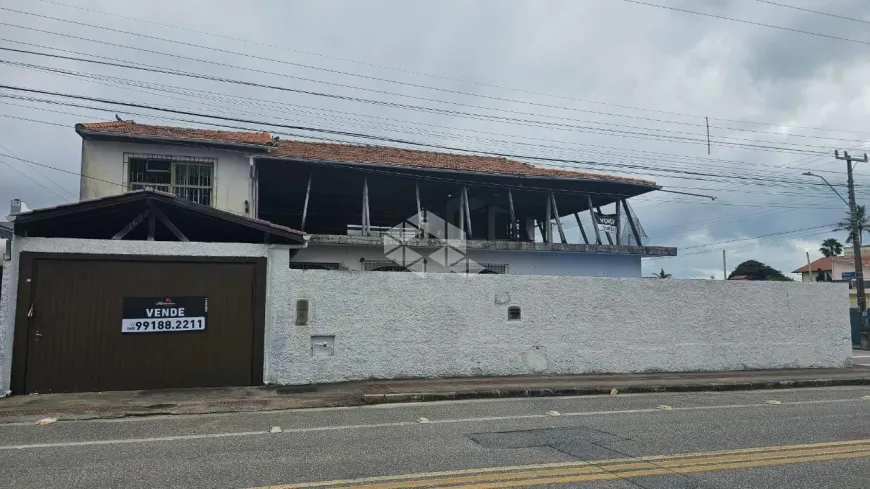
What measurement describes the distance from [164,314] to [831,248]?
67304mm

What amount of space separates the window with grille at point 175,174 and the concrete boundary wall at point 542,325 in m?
6.18

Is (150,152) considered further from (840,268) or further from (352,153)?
(840,268)

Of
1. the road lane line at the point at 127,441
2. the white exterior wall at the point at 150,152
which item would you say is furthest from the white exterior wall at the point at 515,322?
the white exterior wall at the point at 150,152

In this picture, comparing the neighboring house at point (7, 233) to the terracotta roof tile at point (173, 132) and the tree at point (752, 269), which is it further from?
the tree at point (752, 269)

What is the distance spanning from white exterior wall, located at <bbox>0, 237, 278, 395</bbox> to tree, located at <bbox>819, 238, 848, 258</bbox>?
214 ft

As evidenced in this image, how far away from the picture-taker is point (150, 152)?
15.6 metres

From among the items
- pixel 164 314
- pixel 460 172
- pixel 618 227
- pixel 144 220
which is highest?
pixel 460 172

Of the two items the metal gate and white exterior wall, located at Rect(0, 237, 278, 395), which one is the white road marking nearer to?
the metal gate

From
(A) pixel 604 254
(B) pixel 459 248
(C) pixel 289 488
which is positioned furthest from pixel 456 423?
(A) pixel 604 254

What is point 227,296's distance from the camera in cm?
1071

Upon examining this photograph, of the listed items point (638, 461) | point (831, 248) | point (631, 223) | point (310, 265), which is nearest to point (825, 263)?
point (831, 248)

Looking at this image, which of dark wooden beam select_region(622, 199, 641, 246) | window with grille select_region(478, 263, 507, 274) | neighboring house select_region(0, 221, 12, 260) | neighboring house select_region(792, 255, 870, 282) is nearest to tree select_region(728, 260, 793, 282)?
neighboring house select_region(792, 255, 870, 282)

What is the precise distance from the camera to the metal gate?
32.1 ft

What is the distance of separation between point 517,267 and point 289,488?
44.0 ft
